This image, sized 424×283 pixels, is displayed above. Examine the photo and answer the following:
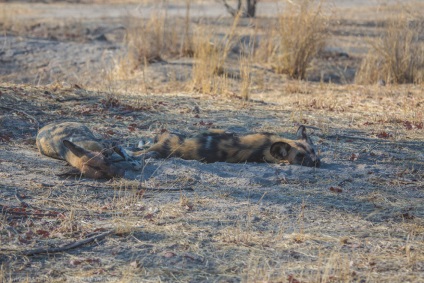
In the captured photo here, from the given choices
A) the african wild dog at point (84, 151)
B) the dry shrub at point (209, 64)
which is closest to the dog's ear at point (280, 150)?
the african wild dog at point (84, 151)

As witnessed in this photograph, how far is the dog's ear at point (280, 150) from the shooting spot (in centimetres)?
669

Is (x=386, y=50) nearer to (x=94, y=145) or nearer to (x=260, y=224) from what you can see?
(x=94, y=145)

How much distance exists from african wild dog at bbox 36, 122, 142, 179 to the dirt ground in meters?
0.12

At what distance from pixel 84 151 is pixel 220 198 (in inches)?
47.3

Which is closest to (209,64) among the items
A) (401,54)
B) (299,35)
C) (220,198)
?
(299,35)

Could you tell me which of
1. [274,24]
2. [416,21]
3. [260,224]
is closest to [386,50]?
[416,21]

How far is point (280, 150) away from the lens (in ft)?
22.0

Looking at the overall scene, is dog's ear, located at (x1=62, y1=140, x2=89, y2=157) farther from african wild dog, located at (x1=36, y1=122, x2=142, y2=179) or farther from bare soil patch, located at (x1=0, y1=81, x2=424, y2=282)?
bare soil patch, located at (x1=0, y1=81, x2=424, y2=282)

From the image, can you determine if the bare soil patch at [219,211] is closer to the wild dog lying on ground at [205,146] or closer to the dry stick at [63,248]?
the dry stick at [63,248]

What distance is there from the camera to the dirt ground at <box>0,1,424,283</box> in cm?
455

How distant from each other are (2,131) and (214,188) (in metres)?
2.42

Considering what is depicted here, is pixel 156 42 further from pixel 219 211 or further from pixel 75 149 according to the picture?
pixel 219 211

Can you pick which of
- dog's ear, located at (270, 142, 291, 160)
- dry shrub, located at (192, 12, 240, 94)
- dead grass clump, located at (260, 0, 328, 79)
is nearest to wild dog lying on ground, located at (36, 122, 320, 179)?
dog's ear, located at (270, 142, 291, 160)

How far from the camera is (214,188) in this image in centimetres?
597
